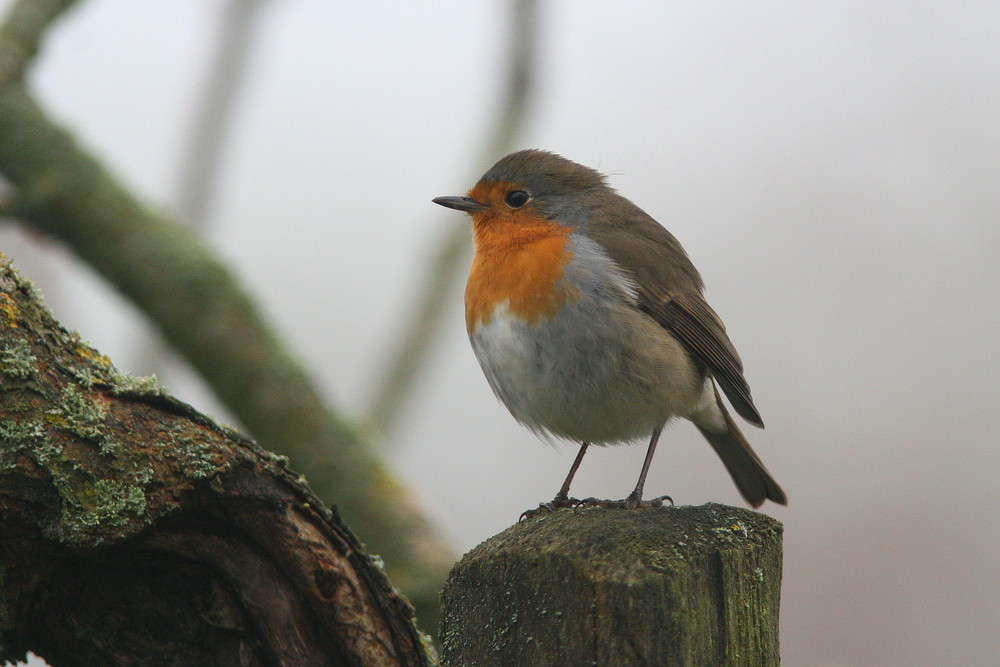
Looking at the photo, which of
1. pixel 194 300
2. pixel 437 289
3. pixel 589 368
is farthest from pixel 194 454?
pixel 437 289

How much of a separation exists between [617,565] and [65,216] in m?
2.64

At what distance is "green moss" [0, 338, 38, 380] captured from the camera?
5.04 feet

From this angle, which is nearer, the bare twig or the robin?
the robin

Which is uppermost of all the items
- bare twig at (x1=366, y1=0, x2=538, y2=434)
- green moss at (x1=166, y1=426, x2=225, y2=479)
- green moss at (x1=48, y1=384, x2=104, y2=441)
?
bare twig at (x1=366, y1=0, x2=538, y2=434)

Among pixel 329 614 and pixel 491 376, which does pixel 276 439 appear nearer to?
pixel 491 376

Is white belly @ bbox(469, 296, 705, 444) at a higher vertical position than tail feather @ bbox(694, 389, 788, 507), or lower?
lower

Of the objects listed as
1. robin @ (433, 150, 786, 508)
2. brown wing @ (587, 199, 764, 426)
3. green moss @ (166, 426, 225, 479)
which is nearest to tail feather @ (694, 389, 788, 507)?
robin @ (433, 150, 786, 508)

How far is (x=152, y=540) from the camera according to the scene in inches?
64.5

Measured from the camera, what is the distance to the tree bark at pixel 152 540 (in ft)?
5.07

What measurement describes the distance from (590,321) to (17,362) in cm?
174

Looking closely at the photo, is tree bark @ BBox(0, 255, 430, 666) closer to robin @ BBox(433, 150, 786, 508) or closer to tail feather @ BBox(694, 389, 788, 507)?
robin @ BBox(433, 150, 786, 508)

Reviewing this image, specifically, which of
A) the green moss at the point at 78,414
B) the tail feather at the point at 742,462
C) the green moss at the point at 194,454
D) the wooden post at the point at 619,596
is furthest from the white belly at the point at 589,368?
the green moss at the point at 78,414

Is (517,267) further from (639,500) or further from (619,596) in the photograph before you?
(619,596)

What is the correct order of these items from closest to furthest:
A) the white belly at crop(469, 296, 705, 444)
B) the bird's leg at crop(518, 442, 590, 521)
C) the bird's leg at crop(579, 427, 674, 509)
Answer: the bird's leg at crop(579, 427, 674, 509), the bird's leg at crop(518, 442, 590, 521), the white belly at crop(469, 296, 705, 444)
